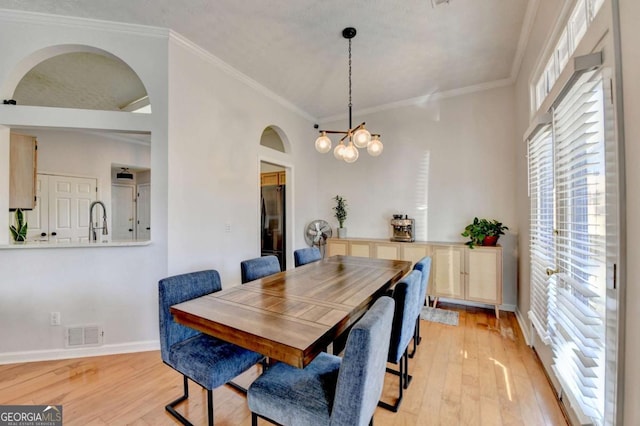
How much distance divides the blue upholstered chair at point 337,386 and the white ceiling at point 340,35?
2475 mm

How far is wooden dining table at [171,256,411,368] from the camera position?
44.1 inches

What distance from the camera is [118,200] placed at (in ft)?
17.9

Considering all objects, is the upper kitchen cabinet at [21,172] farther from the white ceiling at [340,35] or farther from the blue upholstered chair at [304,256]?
the blue upholstered chair at [304,256]

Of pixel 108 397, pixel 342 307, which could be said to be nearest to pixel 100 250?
pixel 108 397

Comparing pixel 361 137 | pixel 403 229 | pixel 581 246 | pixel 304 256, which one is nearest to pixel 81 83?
pixel 304 256

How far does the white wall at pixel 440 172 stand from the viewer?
356 cm

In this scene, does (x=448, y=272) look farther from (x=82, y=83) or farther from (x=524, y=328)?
(x=82, y=83)

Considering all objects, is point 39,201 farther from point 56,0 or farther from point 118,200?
point 56,0

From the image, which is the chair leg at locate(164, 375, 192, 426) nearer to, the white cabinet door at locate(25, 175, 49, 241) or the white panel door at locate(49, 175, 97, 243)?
the white panel door at locate(49, 175, 97, 243)

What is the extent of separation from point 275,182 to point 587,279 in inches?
158

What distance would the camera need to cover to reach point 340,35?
8.65ft

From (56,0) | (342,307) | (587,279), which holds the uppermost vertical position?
(56,0)

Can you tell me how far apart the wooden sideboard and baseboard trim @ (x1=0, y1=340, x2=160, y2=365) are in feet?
9.67

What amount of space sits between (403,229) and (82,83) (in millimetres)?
4677
